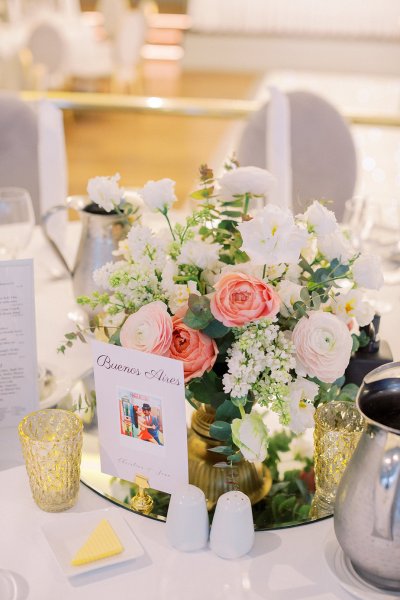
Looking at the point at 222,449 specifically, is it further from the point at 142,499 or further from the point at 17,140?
the point at 17,140

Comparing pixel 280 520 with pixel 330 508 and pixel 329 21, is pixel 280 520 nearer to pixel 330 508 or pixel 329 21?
pixel 330 508

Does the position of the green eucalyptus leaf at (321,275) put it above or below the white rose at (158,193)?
below

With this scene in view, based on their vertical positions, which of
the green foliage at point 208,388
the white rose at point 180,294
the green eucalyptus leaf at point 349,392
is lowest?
the green eucalyptus leaf at point 349,392

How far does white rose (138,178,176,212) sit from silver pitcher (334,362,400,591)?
0.36 m

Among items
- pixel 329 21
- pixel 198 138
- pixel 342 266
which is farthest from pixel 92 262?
pixel 329 21

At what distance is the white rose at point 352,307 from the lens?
39.5 inches

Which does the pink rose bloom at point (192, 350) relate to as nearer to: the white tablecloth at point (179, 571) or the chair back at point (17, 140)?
the white tablecloth at point (179, 571)

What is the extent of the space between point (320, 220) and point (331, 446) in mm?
283

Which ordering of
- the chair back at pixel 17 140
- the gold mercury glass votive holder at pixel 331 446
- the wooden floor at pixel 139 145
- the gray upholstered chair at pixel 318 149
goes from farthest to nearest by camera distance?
1. the wooden floor at pixel 139 145
2. the gray upholstered chair at pixel 318 149
3. the chair back at pixel 17 140
4. the gold mercury glass votive holder at pixel 331 446

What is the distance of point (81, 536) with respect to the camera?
94 centimetres

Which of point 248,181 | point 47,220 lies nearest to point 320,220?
point 248,181

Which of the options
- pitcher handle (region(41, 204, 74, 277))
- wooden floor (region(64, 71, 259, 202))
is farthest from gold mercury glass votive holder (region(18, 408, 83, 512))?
wooden floor (region(64, 71, 259, 202))

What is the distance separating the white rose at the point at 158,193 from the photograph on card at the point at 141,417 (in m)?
0.24

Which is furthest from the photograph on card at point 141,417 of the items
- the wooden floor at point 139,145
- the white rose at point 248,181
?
the wooden floor at point 139,145
